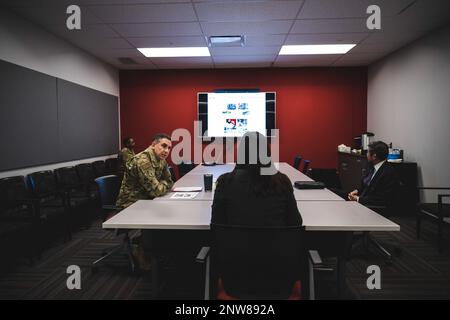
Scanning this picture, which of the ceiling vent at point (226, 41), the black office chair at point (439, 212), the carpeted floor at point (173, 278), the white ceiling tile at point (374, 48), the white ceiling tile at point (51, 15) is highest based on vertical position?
the white ceiling tile at point (374, 48)

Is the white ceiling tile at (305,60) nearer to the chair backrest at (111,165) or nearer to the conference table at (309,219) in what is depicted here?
the chair backrest at (111,165)

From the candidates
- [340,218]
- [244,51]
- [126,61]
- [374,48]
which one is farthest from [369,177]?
[126,61]

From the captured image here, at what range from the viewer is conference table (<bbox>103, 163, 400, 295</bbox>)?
1.93 metres

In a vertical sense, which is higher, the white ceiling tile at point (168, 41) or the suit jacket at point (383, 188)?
the white ceiling tile at point (168, 41)

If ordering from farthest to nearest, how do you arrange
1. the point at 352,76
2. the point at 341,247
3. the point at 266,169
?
the point at 352,76 < the point at 341,247 < the point at 266,169

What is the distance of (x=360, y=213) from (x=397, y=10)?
115 inches

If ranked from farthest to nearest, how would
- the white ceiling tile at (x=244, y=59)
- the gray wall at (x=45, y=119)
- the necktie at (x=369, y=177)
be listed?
the white ceiling tile at (x=244, y=59), the gray wall at (x=45, y=119), the necktie at (x=369, y=177)

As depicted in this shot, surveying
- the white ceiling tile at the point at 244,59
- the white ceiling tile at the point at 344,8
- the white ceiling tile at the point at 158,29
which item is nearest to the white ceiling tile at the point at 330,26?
the white ceiling tile at the point at 344,8

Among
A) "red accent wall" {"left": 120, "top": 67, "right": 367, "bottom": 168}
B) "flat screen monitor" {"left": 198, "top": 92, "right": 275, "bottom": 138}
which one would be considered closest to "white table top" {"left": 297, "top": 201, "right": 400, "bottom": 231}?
"flat screen monitor" {"left": 198, "top": 92, "right": 275, "bottom": 138}

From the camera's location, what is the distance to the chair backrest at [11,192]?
11.0 feet

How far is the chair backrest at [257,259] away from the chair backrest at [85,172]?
3.87m

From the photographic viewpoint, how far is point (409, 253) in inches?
137

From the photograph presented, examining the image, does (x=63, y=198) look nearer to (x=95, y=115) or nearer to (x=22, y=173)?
(x=22, y=173)
